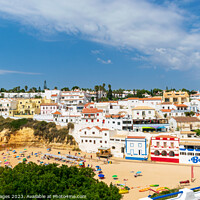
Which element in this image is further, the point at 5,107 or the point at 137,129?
the point at 5,107

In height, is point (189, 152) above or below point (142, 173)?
above

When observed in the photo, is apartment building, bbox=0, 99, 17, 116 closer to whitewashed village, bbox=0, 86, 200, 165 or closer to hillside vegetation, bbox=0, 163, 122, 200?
whitewashed village, bbox=0, 86, 200, 165

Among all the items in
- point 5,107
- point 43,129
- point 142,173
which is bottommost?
point 142,173

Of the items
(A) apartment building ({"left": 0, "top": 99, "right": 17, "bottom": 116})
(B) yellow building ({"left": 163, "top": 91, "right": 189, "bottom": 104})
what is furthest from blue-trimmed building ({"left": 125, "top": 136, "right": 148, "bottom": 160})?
(A) apartment building ({"left": 0, "top": 99, "right": 17, "bottom": 116})

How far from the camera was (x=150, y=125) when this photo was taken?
4972cm

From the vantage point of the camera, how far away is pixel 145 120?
5275 cm

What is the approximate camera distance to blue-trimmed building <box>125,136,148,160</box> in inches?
1599

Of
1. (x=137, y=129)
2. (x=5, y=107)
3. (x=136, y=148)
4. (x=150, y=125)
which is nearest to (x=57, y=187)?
(x=136, y=148)

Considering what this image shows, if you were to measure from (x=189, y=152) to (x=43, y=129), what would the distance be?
128 ft

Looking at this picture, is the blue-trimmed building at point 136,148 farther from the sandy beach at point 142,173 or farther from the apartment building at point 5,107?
the apartment building at point 5,107

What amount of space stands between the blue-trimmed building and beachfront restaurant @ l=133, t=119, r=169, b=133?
22.7 ft

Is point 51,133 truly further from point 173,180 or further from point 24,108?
point 173,180

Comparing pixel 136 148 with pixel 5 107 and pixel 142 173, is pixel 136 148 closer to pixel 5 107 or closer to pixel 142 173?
pixel 142 173

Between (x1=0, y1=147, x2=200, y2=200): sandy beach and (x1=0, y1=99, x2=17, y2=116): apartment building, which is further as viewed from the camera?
(x1=0, y1=99, x2=17, y2=116): apartment building
